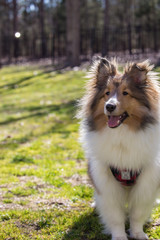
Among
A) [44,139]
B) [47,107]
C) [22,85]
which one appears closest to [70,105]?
[47,107]

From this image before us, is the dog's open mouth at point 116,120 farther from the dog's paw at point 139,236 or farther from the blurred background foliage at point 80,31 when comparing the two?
the blurred background foliage at point 80,31

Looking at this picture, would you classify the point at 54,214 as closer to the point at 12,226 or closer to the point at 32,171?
the point at 12,226

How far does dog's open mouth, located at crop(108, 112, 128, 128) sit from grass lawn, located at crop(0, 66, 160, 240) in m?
1.39

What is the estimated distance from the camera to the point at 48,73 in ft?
59.6

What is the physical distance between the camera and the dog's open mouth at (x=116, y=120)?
3416 mm

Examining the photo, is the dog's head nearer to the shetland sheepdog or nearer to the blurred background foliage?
the shetland sheepdog

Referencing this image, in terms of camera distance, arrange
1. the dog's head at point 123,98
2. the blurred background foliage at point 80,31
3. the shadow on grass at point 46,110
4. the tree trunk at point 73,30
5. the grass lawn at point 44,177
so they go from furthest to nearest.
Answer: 1. the blurred background foliage at point 80,31
2. the tree trunk at point 73,30
3. the shadow on grass at point 46,110
4. the grass lawn at point 44,177
5. the dog's head at point 123,98

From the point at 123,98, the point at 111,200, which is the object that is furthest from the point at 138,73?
the point at 111,200

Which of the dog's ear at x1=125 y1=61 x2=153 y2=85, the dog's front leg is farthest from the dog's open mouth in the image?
the dog's front leg

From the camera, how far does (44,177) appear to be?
562 centimetres

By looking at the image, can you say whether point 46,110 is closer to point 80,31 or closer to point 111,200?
point 111,200

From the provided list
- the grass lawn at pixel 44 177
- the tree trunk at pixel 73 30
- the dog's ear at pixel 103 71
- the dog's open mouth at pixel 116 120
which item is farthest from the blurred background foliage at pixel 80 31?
the dog's open mouth at pixel 116 120

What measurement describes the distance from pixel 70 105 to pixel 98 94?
24.6ft

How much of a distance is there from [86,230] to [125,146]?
1215 mm
